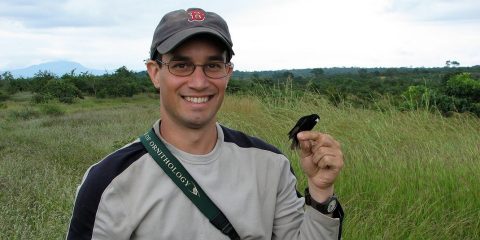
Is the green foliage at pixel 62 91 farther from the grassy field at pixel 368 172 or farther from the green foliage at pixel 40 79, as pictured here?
the grassy field at pixel 368 172

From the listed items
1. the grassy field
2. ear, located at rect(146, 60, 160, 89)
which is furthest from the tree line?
ear, located at rect(146, 60, 160, 89)

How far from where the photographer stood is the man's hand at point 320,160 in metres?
1.84

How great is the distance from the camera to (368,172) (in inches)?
223

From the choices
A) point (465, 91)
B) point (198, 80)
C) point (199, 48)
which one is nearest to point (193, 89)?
point (198, 80)

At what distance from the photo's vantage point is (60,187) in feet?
20.5

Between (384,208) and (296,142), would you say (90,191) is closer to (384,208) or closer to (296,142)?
(296,142)

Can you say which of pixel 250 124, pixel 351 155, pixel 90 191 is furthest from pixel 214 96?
pixel 250 124

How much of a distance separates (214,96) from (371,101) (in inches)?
310

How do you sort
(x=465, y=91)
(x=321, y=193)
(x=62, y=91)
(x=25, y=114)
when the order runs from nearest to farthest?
(x=321, y=193) < (x=465, y=91) < (x=25, y=114) < (x=62, y=91)

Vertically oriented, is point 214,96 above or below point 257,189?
above

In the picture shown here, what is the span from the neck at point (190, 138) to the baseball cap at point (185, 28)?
→ 272mm

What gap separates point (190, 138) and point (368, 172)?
3999 mm

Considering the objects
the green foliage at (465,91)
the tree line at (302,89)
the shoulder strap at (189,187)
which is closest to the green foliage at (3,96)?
the tree line at (302,89)

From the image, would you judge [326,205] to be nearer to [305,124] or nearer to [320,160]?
[320,160]
